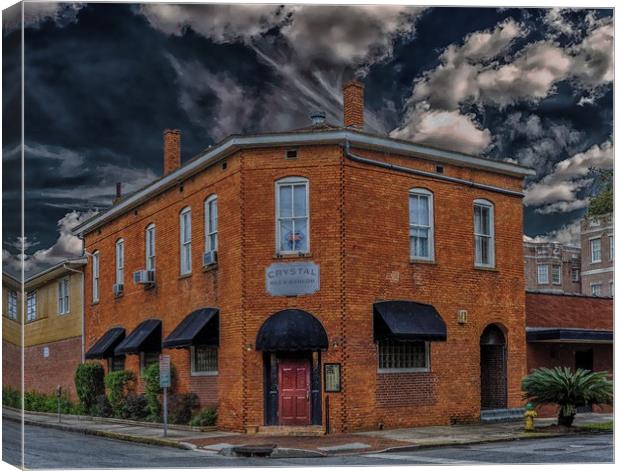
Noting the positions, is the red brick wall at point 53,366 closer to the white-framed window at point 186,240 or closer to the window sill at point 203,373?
the window sill at point 203,373

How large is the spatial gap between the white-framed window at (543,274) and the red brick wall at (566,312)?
1204mm

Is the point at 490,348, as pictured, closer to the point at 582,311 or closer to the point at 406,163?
the point at 582,311

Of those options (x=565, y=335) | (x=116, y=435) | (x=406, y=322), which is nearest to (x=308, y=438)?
(x=406, y=322)

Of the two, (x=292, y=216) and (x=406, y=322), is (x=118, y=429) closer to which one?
(x=292, y=216)

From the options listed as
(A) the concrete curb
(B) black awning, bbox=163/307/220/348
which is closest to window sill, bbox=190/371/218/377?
(B) black awning, bbox=163/307/220/348

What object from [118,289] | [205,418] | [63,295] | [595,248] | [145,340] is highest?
[595,248]

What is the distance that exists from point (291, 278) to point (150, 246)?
19.6 ft

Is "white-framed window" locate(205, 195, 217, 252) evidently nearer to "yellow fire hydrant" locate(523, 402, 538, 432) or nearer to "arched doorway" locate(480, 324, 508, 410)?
"arched doorway" locate(480, 324, 508, 410)

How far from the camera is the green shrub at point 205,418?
2523cm

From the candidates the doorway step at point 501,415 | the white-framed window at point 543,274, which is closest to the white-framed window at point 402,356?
the doorway step at point 501,415

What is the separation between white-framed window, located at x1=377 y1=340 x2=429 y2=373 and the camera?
82.2 feet

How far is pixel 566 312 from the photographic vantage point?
30.0 metres

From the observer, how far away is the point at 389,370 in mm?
25031

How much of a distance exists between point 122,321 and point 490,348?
10.4 m
